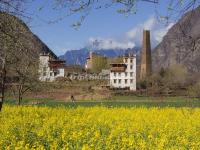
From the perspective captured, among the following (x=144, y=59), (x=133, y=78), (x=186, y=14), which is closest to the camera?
(x=186, y=14)

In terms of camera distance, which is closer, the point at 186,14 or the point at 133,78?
the point at 186,14

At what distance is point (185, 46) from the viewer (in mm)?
5289

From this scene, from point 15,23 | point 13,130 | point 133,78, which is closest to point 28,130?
point 13,130

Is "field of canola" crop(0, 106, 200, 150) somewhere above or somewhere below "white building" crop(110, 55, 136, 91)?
below

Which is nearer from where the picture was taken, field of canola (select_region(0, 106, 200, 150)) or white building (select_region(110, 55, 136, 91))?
field of canola (select_region(0, 106, 200, 150))

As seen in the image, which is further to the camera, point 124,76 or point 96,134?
point 124,76

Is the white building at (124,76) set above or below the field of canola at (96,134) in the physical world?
above

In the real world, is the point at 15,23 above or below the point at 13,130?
above

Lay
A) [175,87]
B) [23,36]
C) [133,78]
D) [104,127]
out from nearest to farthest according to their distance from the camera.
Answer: [23,36] → [104,127] → [175,87] → [133,78]

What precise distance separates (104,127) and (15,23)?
24.3ft

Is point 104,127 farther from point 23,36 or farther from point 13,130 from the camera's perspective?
point 23,36

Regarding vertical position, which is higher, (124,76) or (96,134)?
(124,76)

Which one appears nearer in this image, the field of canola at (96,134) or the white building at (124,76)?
the field of canola at (96,134)

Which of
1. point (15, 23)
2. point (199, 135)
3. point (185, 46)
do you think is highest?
point (15, 23)
